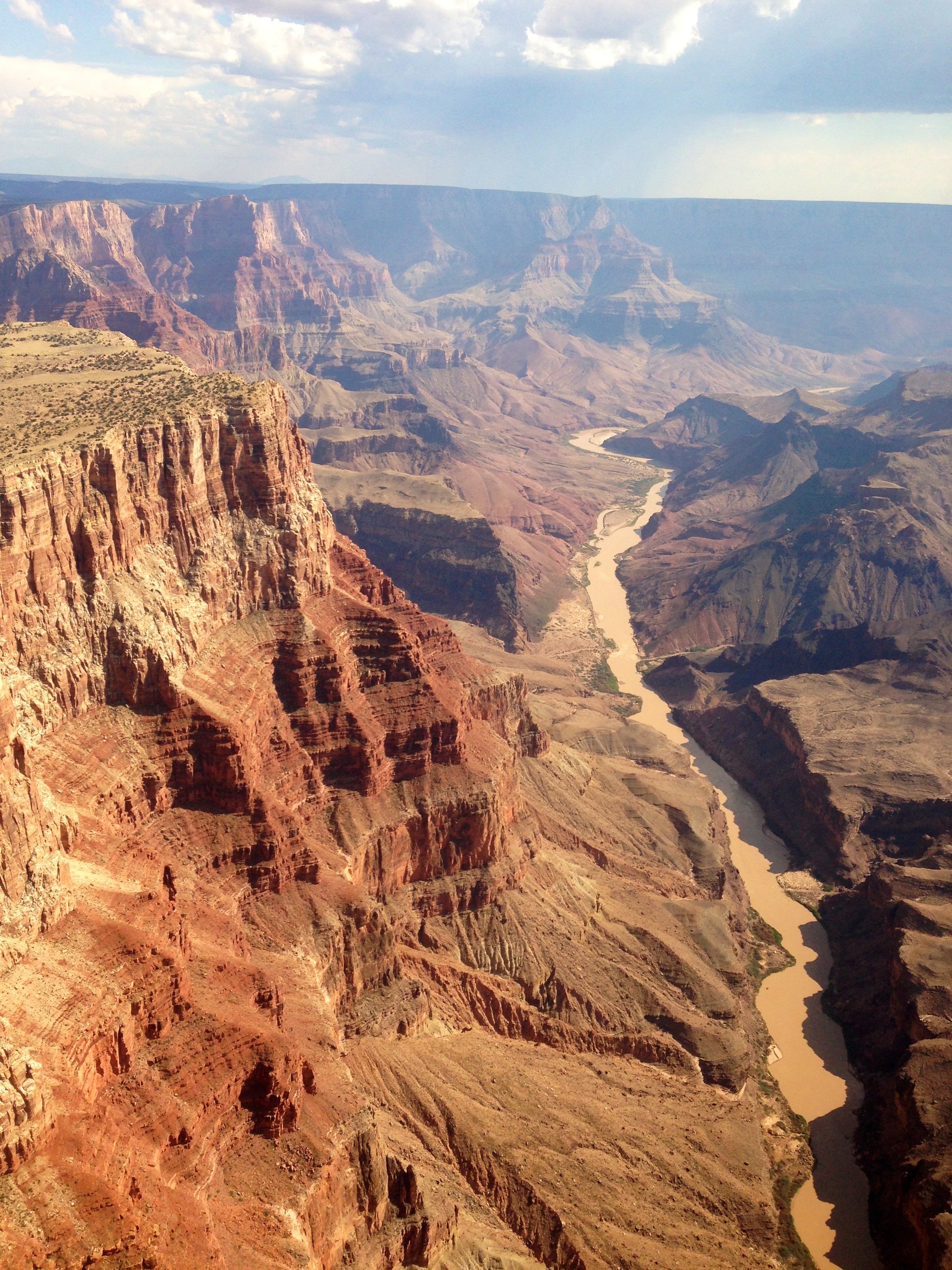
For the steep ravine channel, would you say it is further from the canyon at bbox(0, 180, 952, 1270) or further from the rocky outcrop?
the rocky outcrop

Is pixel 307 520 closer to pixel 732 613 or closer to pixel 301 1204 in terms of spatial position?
pixel 301 1204

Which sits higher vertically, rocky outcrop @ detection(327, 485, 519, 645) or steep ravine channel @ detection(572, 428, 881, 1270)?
rocky outcrop @ detection(327, 485, 519, 645)

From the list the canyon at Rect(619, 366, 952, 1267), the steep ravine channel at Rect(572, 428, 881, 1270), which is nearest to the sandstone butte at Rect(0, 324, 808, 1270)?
the steep ravine channel at Rect(572, 428, 881, 1270)

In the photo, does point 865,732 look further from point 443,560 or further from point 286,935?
point 286,935

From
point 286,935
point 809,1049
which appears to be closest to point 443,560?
point 809,1049

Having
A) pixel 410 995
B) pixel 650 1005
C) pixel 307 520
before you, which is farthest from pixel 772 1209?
pixel 307 520
